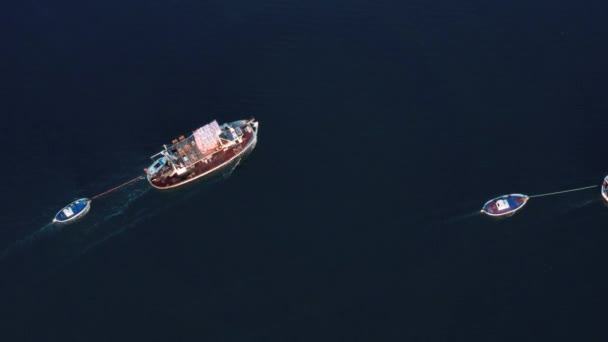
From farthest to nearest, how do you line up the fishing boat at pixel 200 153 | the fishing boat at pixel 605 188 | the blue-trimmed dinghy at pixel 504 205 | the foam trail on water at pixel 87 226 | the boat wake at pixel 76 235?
1. the fishing boat at pixel 200 153
2. the fishing boat at pixel 605 188
3. the blue-trimmed dinghy at pixel 504 205
4. the foam trail on water at pixel 87 226
5. the boat wake at pixel 76 235

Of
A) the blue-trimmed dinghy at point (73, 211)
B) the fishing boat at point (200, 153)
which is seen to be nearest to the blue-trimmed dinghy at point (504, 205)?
the fishing boat at point (200, 153)

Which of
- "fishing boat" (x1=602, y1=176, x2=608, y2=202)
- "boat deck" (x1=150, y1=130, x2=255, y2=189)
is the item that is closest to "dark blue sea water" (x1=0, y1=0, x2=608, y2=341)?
"fishing boat" (x1=602, y1=176, x2=608, y2=202)

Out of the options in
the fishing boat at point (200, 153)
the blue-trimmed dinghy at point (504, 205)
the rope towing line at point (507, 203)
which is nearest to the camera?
the blue-trimmed dinghy at point (504, 205)

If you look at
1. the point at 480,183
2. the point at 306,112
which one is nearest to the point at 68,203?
the point at 306,112

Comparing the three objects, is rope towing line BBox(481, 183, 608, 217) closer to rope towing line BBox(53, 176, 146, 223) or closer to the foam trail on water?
the foam trail on water

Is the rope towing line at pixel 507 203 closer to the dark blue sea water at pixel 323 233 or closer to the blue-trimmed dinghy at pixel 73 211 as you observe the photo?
the dark blue sea water at pixel 323 233

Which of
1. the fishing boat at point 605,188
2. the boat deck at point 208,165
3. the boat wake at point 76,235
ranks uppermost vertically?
the boat deck at point 208,165

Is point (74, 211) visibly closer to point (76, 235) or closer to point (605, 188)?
point (76, 235)

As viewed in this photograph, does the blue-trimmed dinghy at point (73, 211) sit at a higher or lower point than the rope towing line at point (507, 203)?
higher
